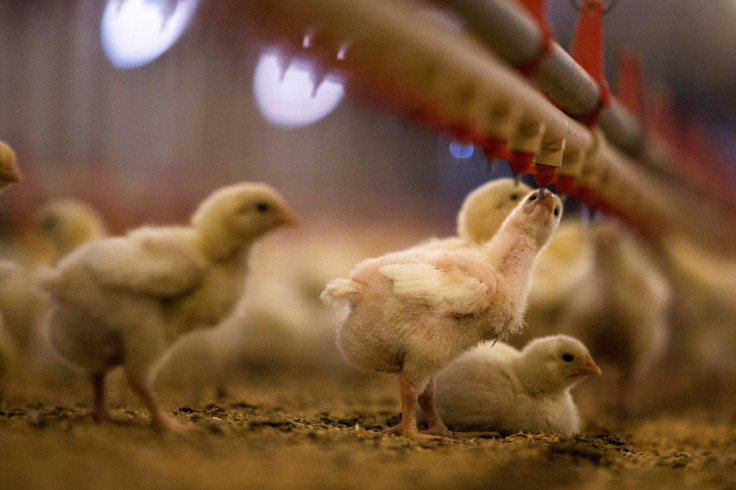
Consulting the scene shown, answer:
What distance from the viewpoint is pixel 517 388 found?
228 centimetres

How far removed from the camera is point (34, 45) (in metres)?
3.88

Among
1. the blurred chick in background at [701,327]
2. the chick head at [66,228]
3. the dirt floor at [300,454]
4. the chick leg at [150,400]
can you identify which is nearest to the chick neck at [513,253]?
the dirt floor at [300,454]

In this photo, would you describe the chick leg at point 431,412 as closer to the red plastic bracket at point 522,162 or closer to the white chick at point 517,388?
the white chick at point 517,388

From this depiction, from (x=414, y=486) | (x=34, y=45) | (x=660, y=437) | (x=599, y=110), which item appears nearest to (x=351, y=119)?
(x=34, y=45)

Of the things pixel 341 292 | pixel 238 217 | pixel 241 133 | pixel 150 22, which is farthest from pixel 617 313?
pixel 241 133

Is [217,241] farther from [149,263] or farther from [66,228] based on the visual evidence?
[66,228]

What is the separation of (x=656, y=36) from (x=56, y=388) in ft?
19.9

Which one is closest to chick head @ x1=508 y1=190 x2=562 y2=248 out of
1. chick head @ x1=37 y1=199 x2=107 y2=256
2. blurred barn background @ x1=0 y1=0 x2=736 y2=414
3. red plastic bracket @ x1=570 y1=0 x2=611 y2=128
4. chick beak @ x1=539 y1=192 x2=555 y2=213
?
chick beak @ x1=539 y1=192 x2=555 y2=213

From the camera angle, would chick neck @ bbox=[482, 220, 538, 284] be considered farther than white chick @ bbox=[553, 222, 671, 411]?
No

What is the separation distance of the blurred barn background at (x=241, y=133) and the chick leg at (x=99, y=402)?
3.02 ft

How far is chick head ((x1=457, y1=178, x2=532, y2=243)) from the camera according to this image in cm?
231

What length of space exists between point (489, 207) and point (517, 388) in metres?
0.59

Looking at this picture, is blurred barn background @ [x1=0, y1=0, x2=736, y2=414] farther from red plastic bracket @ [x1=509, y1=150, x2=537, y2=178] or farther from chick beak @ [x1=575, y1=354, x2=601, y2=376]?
chick beak @ [x1=575, y1=354, x2=601, y2=376]

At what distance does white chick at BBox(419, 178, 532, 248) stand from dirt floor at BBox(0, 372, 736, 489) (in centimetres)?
63
